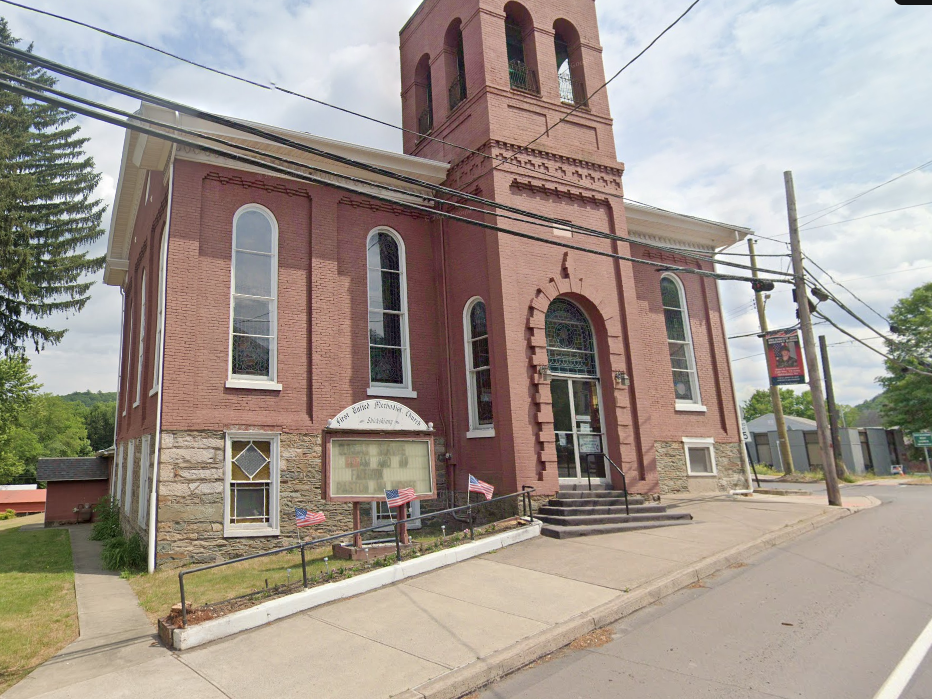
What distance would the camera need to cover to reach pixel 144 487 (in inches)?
502

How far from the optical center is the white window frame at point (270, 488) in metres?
11.7

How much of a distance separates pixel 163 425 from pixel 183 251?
11.8 ft

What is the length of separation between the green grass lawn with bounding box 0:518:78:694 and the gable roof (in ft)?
24.0

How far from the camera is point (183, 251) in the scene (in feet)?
40.5

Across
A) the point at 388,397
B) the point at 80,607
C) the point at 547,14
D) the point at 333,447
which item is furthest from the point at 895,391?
the point at 80,607

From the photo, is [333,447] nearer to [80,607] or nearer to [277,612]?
[277,612]

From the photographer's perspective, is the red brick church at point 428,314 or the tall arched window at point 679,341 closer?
the red brick church at point 428,314

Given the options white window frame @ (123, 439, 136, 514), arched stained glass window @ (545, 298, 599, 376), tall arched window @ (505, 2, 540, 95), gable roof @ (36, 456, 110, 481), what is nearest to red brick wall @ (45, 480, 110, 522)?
gable roof @ (36, 456, 110, 481)

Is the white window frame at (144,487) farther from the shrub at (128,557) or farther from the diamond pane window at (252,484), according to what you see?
the diamond pane window at (252,484)

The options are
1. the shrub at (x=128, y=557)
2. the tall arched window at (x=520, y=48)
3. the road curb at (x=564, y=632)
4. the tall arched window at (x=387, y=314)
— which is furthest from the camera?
the tall arched window at (x=520, y=48)

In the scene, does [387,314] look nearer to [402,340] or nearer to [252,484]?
[402,340]

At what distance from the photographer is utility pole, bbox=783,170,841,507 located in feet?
49.2

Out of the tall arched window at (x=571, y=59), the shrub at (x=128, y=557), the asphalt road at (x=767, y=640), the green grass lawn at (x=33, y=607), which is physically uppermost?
the tall arched window at (x=571, y=59)

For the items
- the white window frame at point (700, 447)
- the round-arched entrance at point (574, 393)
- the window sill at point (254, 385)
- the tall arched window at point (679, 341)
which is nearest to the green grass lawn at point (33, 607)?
the window sill at point (254, 385)
